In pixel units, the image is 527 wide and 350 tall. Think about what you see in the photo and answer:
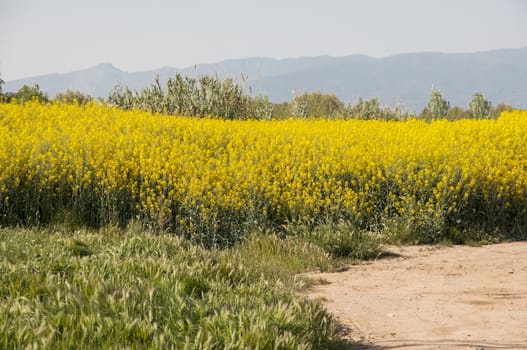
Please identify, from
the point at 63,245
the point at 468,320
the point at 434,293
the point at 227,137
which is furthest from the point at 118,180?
the point at 468,320

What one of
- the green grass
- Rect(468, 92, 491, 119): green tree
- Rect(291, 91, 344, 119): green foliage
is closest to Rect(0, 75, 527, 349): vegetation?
the green grass

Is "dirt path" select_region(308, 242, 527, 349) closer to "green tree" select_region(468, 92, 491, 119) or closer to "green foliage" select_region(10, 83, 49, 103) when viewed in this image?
"green foliage" select_region(10, 83, 49, 103)

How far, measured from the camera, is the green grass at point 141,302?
11.4 ft

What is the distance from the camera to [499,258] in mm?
8383

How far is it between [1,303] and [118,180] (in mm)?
5503

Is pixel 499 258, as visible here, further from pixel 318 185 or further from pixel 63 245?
pixel 63 245

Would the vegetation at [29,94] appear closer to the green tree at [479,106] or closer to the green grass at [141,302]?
the green grass at [141,302]

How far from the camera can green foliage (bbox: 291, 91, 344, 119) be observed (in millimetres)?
23516

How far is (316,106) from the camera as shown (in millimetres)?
28812

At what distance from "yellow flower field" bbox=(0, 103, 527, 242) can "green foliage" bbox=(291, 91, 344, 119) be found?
1125 centimetres

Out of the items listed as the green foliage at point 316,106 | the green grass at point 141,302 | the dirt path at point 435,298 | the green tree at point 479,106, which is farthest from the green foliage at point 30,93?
the green tree at point 479,106

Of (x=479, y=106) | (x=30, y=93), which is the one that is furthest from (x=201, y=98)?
(x=479, y=106)

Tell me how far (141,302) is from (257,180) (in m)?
5.67

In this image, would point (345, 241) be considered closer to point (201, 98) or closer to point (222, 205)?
point (222, 205)
